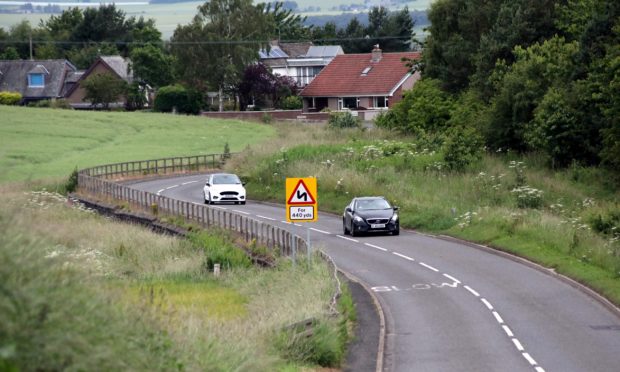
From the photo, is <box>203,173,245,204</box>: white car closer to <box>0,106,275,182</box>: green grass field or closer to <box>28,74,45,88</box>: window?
<box>0,106,275,182</box>: green grass field

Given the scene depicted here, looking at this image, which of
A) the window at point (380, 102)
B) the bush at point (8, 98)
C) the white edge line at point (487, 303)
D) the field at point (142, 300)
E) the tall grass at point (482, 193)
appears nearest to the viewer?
the field at point (142, 300)

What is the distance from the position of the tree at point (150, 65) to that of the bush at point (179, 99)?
6533 mm

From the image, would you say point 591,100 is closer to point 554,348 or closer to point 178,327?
point 554,348

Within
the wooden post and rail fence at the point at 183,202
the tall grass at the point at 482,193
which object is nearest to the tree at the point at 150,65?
the wooden post and rail fence at the point at 183,202

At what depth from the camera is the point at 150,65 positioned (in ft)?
412

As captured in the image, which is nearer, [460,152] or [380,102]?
[460,152]

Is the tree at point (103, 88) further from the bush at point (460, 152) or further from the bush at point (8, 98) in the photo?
the bush at point (460, 152)

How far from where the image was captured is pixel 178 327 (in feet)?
50.5

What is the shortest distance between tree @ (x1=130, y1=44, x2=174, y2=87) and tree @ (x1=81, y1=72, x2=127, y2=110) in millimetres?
2394

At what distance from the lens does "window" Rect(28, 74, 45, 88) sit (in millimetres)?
131250

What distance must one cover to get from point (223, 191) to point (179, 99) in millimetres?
62497

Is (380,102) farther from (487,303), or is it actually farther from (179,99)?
(487,303)

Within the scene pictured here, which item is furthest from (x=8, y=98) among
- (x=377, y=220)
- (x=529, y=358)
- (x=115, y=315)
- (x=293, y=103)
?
(x=115, y=315)

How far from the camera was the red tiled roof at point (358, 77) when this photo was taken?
111812 millimetres
